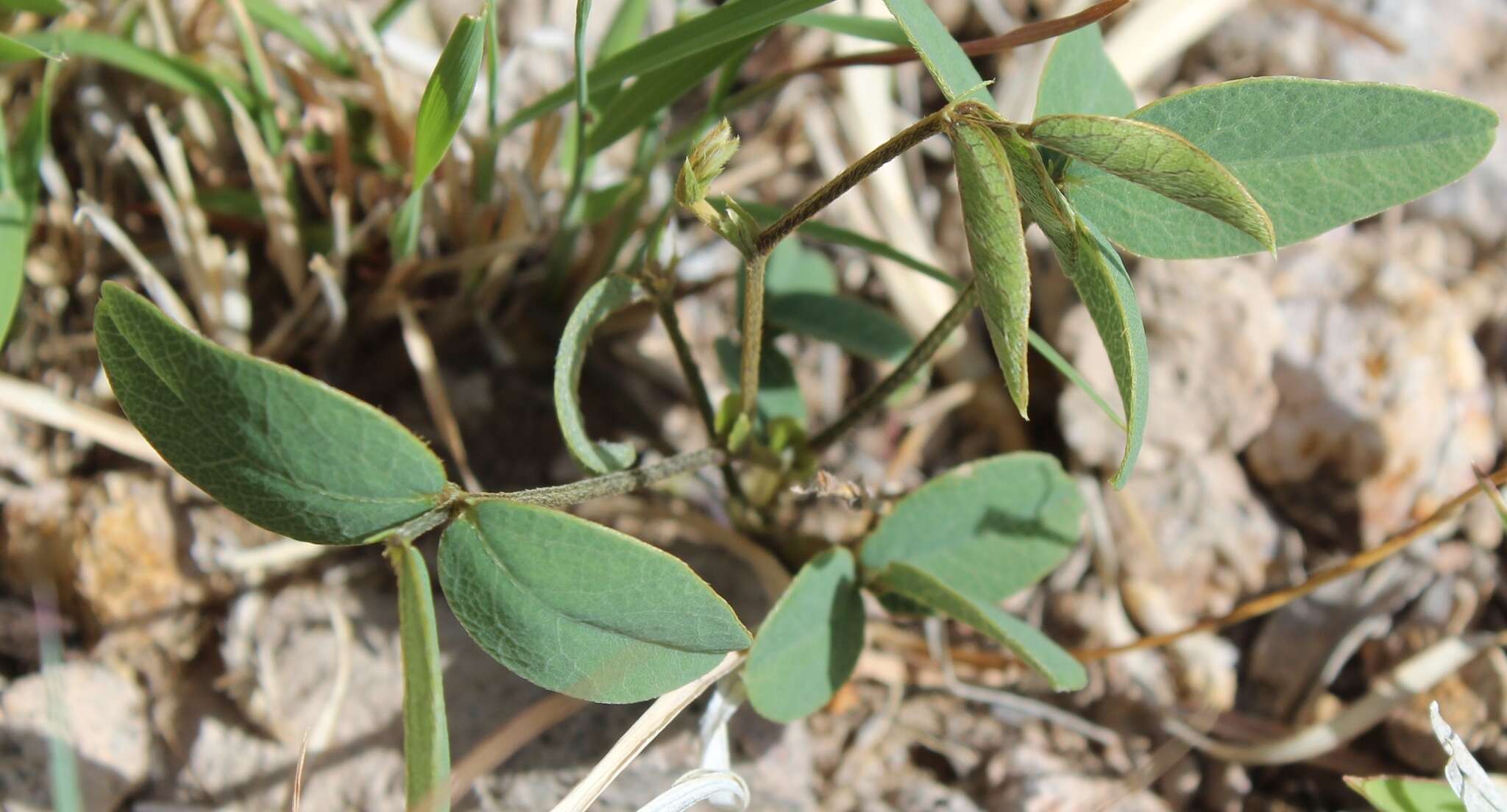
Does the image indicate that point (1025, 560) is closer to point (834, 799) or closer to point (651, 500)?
point (834, 799)

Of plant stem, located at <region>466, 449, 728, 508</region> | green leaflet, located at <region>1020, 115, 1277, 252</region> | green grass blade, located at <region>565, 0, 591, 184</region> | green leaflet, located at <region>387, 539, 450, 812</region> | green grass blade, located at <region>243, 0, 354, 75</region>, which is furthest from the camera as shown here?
green grass blade, located at <region>243, 0, 354, 75</region>

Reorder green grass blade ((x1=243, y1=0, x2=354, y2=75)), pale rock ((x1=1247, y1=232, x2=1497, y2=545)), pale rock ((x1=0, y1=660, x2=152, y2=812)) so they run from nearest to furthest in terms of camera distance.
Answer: pale rock ((x1=0, y1=660, x2=152, y2=812)), green grass blade ((x1=243, y1=0, x2=354, y2=75)), pale rock ((x1=1247, y1=232, x2=1497, y2=545))

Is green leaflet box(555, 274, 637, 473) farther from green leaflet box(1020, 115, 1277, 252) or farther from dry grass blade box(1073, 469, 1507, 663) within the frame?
dry grass blade box(1073, 469, 1507, 663)

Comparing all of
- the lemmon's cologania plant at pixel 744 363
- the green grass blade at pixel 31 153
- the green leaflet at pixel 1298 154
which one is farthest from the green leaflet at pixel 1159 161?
the green grass blade at pixel 31 153

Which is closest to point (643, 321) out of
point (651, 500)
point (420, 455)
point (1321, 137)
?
point (651, 500)

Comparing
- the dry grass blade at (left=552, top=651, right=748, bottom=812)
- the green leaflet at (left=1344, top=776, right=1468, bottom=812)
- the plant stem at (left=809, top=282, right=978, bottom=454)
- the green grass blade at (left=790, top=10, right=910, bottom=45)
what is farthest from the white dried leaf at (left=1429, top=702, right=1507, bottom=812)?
the green grass blade at (left=790, top=10, right=910, bottom=45)

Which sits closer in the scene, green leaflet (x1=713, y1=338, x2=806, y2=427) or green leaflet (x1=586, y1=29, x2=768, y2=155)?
green leaflet (x1=586, y1=29, x2=768, y2=155)

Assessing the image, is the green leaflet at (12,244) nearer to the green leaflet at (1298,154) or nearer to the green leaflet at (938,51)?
the green leaflet at (938,51)
